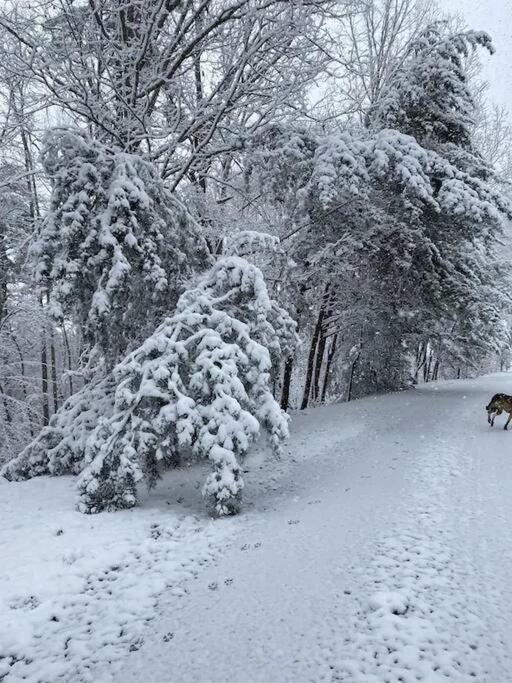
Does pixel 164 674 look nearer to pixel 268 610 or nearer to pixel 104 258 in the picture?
pixel 268 610

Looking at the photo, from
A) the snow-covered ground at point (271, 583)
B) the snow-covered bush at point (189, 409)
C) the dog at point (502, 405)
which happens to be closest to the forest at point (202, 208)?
the snow-covered bush at point (189, 409)

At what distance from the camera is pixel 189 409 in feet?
20.9

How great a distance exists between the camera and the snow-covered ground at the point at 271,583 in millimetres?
3537

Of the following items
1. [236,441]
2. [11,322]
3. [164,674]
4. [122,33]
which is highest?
[122,33]

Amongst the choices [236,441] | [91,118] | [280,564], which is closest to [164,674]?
[280,564]

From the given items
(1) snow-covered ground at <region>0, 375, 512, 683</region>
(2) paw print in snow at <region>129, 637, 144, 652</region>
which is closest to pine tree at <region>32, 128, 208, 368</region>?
(1) snow-covered ground at <region>0, 375, 512, 683</region>

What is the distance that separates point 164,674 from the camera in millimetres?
3480

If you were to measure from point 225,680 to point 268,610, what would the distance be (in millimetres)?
885

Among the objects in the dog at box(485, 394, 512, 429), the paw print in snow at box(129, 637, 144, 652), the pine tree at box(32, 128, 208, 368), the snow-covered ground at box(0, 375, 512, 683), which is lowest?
the paw print in snow at box(129, 637, 144, 652)

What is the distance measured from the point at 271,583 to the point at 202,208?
33.9 ft

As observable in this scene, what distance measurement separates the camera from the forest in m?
6.76

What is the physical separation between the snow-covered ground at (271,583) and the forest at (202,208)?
0.81 meters

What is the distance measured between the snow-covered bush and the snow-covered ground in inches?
18.9

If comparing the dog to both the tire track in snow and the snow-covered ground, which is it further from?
the tire track in snow
